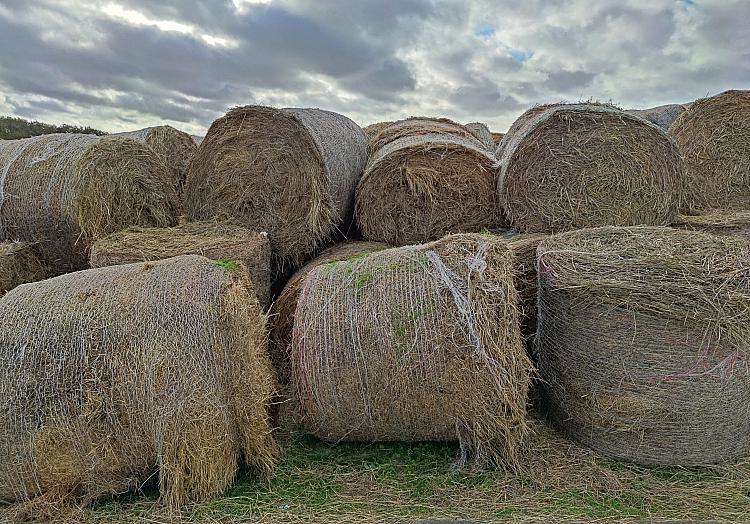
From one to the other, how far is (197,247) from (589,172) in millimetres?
2989

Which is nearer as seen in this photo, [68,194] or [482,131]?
[68,194]

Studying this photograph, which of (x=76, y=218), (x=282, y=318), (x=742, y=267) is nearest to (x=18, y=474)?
(x=282, y=318)

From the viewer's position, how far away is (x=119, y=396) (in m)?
2.79

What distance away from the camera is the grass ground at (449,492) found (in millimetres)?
2770

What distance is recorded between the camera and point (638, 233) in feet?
12.2

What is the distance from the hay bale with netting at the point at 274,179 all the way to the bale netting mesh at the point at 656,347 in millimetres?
2025

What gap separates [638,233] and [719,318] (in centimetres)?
91

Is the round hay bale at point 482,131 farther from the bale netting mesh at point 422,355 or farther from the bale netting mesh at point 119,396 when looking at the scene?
the bale netting mesh at point 119,396

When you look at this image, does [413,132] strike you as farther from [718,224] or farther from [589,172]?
[718,224]

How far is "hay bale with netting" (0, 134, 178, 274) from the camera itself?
4676mm

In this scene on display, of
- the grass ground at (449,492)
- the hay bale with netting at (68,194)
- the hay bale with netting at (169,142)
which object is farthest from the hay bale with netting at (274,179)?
the grass ground at (449,492)

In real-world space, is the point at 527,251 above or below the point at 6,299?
above

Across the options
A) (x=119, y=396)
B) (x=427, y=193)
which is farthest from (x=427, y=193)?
(x=119, y=396)

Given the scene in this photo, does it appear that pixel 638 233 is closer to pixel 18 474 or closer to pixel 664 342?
pixel 664 342
